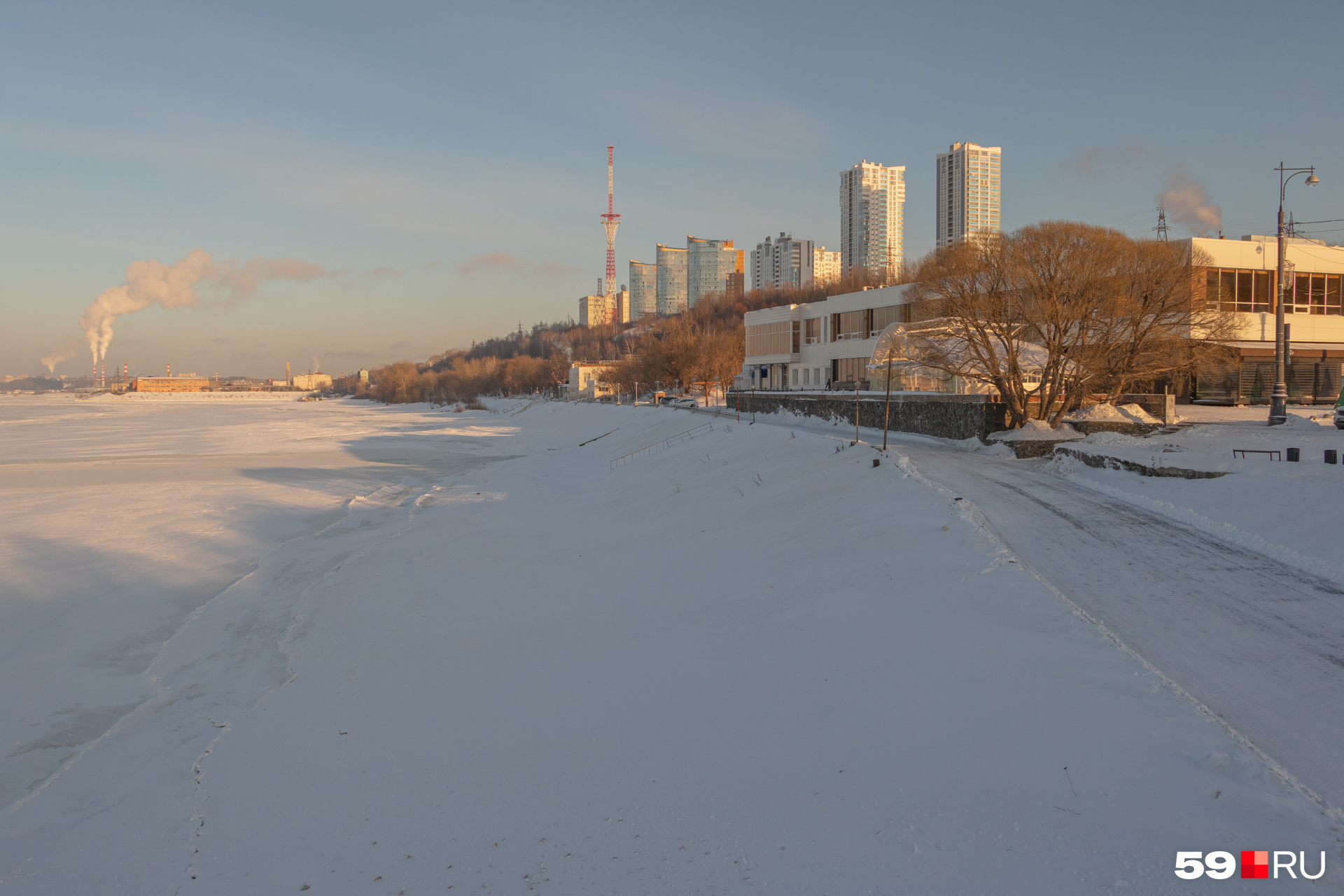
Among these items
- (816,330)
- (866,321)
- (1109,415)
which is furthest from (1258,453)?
(816,330)

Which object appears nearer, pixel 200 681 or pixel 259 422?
pixel 200 681

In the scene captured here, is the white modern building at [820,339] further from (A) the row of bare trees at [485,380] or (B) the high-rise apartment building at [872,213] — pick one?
→ (B) the high-rise apartment building at [872,213]

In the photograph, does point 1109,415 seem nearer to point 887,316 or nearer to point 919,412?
point 919,412

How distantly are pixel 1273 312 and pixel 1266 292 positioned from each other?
1.24 m

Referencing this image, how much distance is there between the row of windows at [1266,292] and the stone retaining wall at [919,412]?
2065cm

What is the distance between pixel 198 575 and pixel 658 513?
12.3m

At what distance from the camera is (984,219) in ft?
413

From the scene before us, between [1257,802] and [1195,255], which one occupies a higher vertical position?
[1195,255]

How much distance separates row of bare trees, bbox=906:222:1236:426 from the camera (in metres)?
27.0

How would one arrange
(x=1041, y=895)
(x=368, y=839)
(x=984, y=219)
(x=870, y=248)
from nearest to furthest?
(x=1041, y=895)
(x=368, y=839)
(x=984, y=219)
(x=870, y=248)

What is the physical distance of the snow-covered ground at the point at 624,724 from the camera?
5867 mm

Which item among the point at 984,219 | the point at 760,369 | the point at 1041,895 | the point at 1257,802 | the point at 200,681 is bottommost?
the point at 200,681

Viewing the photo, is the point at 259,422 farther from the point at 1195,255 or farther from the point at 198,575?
the point at 1195,255

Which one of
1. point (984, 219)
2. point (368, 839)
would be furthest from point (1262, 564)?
point (984, 219)
